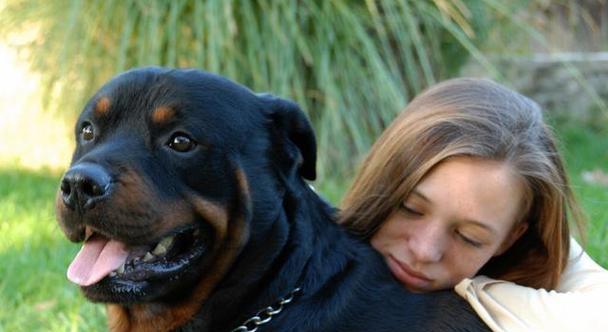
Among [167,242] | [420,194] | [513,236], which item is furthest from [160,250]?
[513,236]

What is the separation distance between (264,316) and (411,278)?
0.71 m

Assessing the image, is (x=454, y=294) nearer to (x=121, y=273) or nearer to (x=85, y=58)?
(x=121, y=273)

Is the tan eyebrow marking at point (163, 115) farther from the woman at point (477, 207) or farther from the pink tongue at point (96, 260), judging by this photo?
the woman at point (477, 207)

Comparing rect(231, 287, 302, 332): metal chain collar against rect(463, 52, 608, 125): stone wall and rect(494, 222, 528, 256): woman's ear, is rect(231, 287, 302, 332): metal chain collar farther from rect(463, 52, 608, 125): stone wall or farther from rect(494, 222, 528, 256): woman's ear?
rect(463, 52, 608, 125): stone wall

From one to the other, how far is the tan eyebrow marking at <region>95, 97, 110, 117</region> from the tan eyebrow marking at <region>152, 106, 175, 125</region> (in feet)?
0.60

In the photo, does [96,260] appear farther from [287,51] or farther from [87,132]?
[287,51]

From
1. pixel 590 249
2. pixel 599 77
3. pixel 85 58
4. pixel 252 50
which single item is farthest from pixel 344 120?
pixel 599 77

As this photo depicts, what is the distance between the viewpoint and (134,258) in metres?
2.81

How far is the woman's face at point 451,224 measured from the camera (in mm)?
3266

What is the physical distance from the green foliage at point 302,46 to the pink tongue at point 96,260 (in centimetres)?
342

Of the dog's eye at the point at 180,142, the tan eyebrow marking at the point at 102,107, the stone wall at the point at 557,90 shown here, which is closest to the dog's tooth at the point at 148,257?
the dog's eye at the point at 180,142

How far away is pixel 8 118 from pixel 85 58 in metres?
2.91

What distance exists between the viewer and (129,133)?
2852mm

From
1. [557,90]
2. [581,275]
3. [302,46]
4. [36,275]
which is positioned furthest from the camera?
[557,90]
